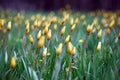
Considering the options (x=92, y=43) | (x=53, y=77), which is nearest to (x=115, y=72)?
(x=53, y=77)

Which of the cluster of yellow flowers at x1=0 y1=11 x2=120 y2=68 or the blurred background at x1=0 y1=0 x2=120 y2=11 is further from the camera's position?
the blurred background at x1=0 y1=0 x2=120 y2=11

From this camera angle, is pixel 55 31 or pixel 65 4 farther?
pixel 65 4

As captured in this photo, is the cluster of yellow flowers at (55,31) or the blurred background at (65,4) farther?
the blurred background at (65,4)

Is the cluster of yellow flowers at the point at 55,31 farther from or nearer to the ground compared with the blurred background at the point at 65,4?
nearer to the ground

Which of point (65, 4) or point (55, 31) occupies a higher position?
point (65, 4)

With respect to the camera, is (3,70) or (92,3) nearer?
(3,70)

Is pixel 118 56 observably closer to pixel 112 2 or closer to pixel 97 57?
pixel 97 57

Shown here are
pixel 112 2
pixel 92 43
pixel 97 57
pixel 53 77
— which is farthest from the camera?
pixel 112 2

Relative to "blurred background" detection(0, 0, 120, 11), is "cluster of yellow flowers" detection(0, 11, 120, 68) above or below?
below
